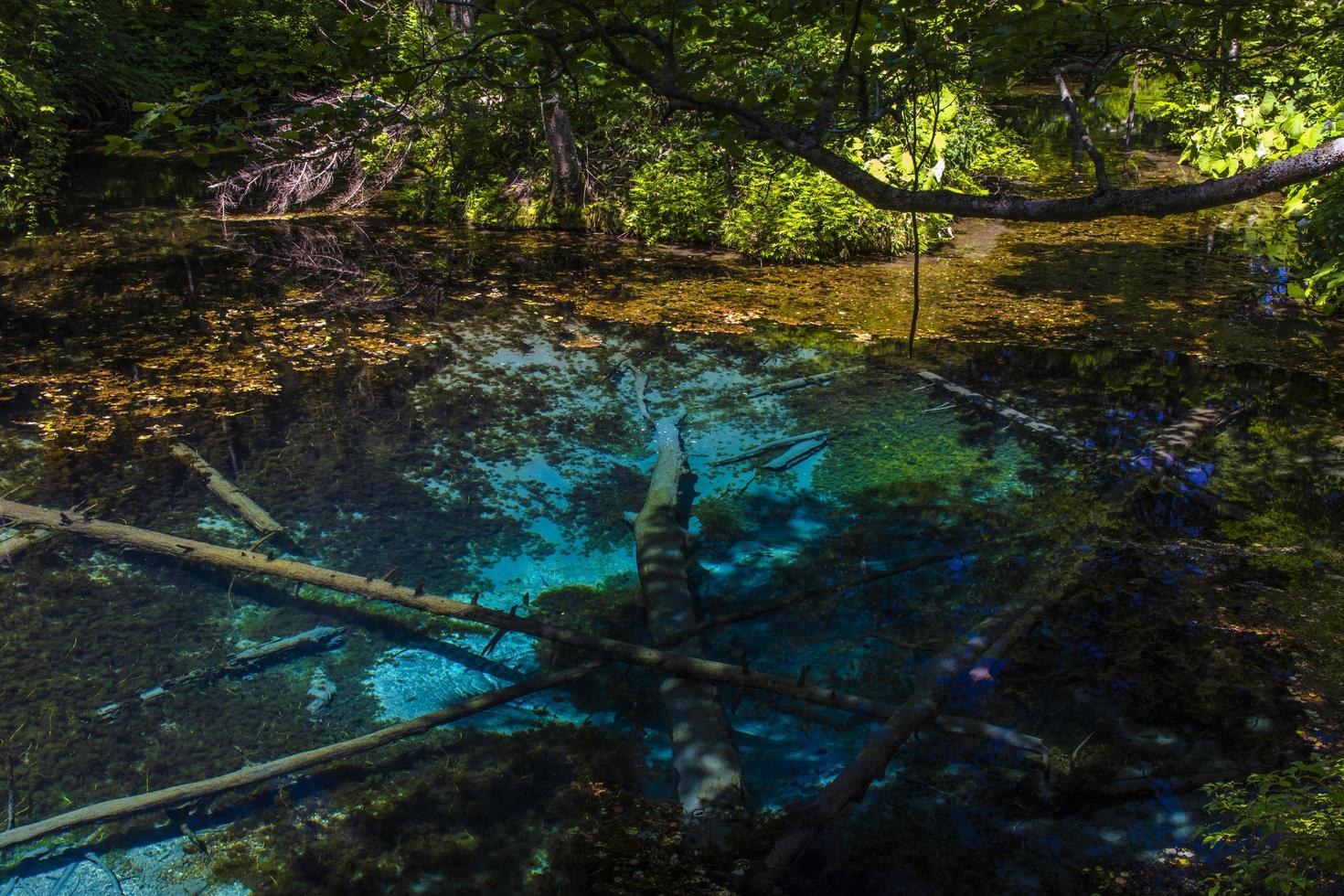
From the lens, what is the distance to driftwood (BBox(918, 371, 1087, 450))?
635cm

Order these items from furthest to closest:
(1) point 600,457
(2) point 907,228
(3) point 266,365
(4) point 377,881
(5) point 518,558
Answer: (2) point 907,228, (3) point 266,365, (1) point 600,457, (5) point 518,558, (4) point 377,881

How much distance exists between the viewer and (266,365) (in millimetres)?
7922

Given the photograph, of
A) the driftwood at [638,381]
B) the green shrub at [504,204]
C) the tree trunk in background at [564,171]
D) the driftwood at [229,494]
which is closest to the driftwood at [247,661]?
the driftwood at [229,494]

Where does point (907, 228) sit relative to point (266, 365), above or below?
above

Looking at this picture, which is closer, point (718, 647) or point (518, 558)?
point (718, 647)

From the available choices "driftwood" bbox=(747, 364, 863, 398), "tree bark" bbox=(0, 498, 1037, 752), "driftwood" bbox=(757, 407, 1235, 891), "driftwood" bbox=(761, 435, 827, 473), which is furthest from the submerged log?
"driftwood" bbox=(747, 364, 863, 398)

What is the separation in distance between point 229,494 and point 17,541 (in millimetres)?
1164

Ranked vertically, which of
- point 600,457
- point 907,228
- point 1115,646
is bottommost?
point 1115,646

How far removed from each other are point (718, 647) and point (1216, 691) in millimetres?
2277

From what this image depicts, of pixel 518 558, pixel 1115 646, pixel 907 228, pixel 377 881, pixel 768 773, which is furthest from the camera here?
pixel 907 228

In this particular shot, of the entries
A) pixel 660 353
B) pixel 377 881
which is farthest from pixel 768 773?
pixel 660 353

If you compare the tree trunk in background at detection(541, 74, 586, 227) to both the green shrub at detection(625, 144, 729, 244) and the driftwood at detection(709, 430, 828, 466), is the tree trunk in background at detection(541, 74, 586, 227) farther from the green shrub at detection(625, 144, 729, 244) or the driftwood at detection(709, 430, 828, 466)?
the driftwood at detection(709, 430, 828, 466)

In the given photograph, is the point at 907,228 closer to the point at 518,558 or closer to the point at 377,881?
the point at 518,558

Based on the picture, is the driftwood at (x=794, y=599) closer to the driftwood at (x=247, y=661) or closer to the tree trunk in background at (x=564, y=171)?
the driftwood at (x=247, y=661)
